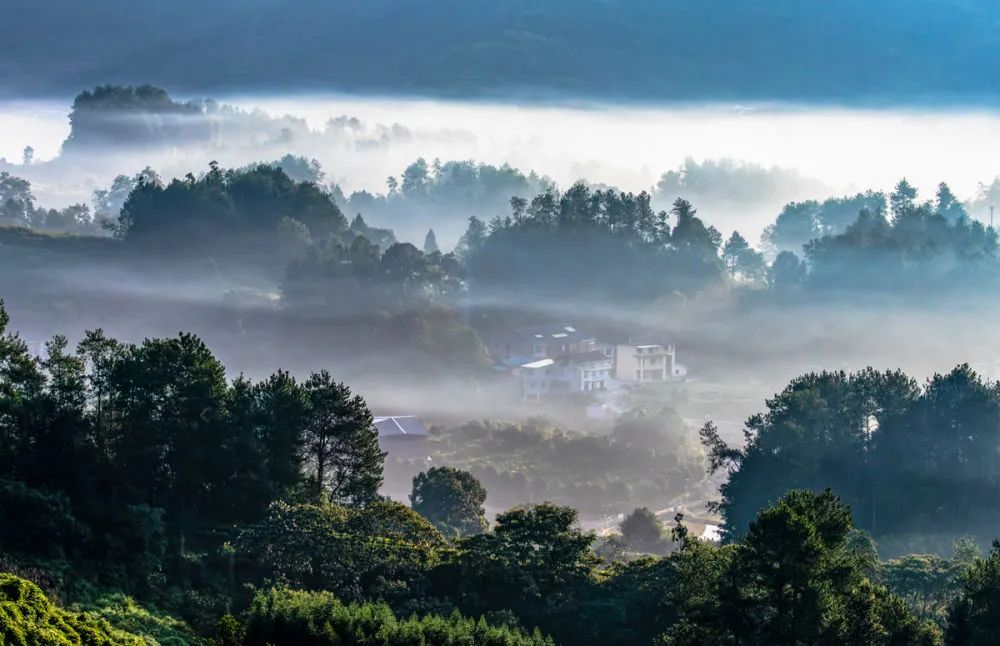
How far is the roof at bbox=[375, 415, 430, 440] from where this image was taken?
129 ft

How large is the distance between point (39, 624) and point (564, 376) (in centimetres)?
3892

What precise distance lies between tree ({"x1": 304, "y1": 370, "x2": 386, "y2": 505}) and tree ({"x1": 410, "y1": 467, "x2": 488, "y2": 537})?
16.9 ft

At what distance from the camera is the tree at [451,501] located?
2514 cm

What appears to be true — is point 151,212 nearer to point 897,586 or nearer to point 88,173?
point 88,173

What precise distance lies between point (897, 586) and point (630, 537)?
10.7 meters

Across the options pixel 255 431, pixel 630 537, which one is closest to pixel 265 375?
pixel 630 537

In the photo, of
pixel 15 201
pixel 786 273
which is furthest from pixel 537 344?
pixel 15 201

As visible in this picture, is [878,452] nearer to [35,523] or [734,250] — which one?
[35,523]

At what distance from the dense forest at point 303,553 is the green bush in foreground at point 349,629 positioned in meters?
0.02

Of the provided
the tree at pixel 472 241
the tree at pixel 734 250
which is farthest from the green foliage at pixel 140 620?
the tree at pixel 734 250

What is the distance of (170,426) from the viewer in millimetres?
18375

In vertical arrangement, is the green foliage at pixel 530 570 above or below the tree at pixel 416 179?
below

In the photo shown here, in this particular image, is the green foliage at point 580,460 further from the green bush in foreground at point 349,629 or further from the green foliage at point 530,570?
the green bush in foreground at point 349,629

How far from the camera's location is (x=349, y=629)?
12680 mm
